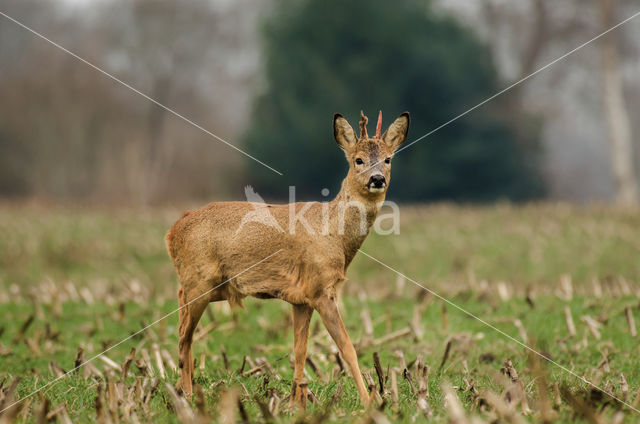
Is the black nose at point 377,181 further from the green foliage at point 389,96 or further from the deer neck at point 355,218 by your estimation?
the green foliage at point 389,96

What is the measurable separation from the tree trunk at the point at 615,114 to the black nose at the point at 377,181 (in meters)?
20.7

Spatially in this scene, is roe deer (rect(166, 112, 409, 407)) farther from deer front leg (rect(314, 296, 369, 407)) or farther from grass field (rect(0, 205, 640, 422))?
grass field (rect(0, 205, 640, 422))

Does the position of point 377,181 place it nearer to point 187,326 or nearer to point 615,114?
point 187,326

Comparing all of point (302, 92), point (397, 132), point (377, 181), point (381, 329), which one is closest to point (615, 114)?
point (302, 92)

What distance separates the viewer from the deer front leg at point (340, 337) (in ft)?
14.4

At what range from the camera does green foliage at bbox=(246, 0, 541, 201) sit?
24406mm


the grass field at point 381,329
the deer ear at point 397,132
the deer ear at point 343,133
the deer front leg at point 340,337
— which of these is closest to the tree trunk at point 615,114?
the grass field at point 381,329

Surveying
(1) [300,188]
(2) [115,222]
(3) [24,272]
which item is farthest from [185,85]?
(3) [24,272]

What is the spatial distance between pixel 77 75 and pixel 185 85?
17.0 ft

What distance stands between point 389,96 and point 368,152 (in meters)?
20.2

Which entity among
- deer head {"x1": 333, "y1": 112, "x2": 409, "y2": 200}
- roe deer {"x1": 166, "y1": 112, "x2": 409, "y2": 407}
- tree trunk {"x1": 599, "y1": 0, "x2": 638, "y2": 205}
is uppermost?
tree trunk {"x1": 599, "y1": 0, "x2": 638, "y2": 205}

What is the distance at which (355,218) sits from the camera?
473cm

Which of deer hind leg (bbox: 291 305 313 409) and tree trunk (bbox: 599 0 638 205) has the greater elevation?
tree trunk (bbox: 599 0 638 205)

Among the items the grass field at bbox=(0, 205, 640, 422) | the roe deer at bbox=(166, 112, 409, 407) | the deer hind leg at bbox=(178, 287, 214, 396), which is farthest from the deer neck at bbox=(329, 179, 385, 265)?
the deer hind leg at bbox=(178, 287, 214, 396)
